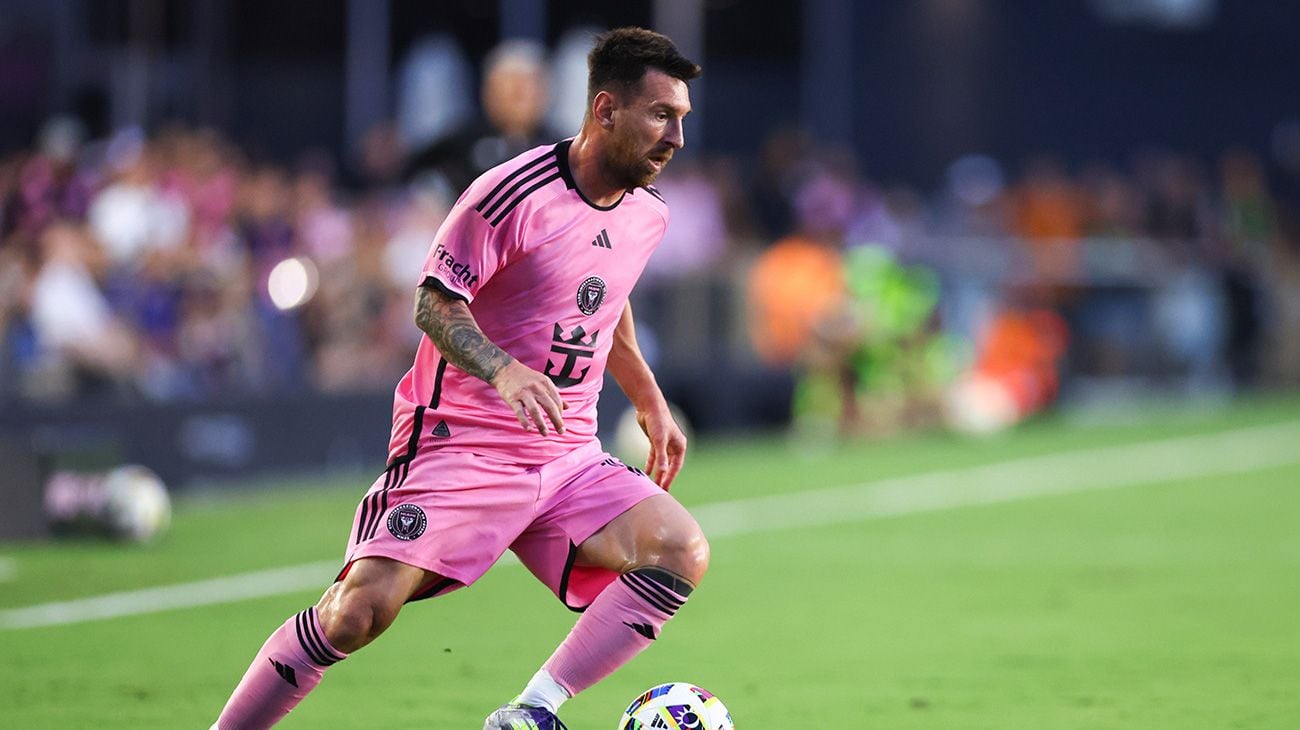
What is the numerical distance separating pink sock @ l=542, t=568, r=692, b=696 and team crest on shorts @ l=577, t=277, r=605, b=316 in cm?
72

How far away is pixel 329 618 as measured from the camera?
17.7ft

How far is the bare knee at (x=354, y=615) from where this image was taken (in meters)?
5.36

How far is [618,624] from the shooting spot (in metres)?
5.71

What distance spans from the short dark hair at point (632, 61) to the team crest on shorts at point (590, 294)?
488mm

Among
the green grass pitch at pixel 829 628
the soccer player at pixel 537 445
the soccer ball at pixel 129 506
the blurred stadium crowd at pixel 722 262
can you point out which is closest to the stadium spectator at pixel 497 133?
the blurred stadium crowd at pixel 722 262

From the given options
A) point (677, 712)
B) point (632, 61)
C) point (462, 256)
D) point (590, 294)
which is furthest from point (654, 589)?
point (632, 61)

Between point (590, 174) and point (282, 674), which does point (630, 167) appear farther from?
point (282, 674)

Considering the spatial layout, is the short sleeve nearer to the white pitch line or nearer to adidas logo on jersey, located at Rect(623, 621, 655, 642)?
adidas logo on jersey, located at Rect(623, 621, 655, 642)

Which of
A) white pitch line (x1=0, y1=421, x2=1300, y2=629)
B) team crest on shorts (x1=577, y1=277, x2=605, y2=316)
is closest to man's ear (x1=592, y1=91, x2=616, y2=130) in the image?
team crest on shorts (x1=577, y1=277, x2=605, y2=316)

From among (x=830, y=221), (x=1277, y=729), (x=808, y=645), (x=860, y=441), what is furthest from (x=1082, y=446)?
(x=1277, y=729)

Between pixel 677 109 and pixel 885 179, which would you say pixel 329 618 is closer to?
pixel 677 109

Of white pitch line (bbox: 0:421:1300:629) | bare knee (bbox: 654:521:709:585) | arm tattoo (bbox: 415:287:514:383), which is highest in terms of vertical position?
arm tattoo (bbox: 415:287:514:383)

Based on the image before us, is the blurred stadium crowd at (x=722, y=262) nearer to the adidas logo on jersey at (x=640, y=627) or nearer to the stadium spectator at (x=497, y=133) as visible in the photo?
the stadium spectator at (x=497, y=133)

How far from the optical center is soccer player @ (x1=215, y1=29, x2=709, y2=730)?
17.8ft
